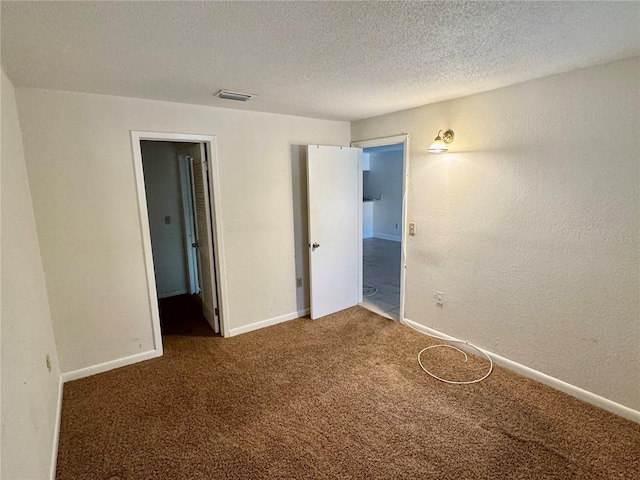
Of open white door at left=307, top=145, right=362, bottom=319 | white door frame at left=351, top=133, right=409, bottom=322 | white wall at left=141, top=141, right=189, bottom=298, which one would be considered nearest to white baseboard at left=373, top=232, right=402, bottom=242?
open white door at left=307, top=145, right=362, bottom=319

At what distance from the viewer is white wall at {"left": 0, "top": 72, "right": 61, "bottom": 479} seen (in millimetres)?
1361

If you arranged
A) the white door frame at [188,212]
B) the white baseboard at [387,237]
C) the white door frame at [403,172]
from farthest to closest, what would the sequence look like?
the white baseboard at [387,237], the white door frame at [188,212], the white door frame at [403,172]

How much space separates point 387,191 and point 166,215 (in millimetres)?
5928

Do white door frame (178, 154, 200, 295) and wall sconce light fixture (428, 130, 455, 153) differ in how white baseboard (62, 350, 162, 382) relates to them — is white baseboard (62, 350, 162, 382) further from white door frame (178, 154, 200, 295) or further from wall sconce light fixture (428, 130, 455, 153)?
wall sconce light fixture (428, 130, 455, 153)

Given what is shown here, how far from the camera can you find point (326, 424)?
2225 millimetres

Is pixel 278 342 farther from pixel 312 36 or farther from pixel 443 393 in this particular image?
pixel 312 36

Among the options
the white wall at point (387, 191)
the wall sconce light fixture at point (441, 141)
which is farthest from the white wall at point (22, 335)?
the white wall at point (387, 191)

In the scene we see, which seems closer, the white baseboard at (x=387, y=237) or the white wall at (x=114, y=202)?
the white wall at (x=114, y=202)

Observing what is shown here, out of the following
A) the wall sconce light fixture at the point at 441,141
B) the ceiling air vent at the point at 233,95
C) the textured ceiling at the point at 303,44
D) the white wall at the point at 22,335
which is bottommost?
the white wall at the point at 22,335

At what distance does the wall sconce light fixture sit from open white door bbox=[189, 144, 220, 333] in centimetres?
210

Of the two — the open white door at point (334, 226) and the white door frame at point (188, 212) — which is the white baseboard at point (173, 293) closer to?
the white door frame at point (188, 212)

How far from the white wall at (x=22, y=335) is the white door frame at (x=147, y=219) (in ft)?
2.35

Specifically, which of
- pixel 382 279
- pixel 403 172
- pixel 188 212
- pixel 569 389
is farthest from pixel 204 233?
pixel 569 389

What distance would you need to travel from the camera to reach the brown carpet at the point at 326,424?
6.20 feet
